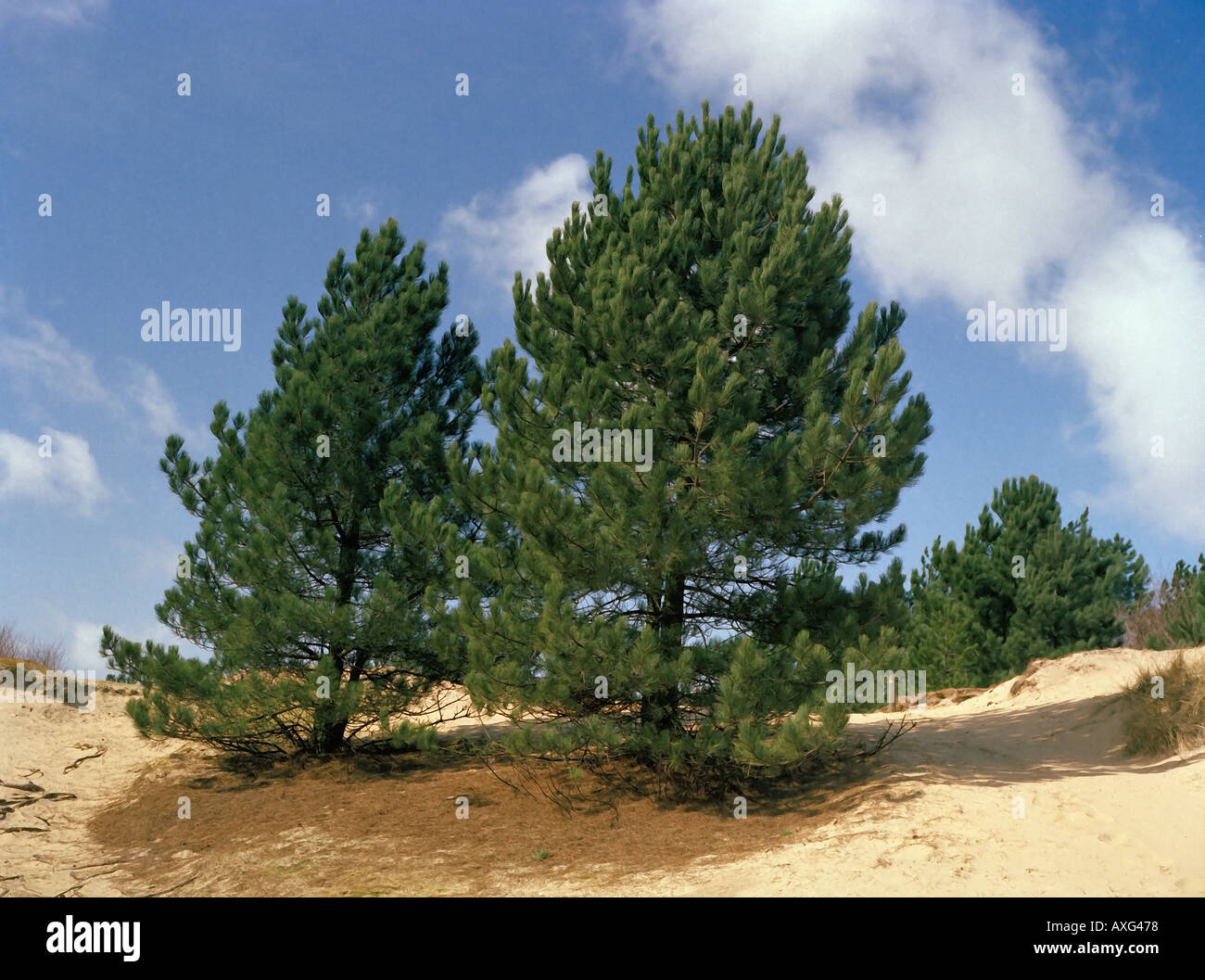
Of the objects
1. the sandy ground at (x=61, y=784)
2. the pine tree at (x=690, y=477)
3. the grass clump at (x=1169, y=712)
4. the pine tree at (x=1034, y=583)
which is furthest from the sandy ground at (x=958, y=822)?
the pine tree at (x=1034, y=583)

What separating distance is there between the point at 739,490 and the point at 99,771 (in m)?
12.6

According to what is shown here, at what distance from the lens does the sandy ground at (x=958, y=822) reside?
7469 mm

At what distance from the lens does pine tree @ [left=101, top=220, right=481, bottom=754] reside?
12297mm

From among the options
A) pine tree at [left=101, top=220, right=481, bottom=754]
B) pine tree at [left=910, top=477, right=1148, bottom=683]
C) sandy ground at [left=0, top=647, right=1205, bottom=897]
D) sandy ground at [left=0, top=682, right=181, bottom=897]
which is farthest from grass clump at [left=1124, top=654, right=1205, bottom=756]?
sandy ground at [left=0, top=682, right=181, bottom=897]

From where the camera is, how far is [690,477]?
33.4 feet

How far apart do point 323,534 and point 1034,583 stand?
55.4 feet

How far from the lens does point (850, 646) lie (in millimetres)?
9727

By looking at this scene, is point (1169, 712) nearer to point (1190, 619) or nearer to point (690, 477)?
point (1190, 619)

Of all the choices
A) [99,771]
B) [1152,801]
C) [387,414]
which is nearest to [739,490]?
[1152,801]

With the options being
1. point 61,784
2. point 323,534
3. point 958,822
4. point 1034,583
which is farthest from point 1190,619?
point 61,784

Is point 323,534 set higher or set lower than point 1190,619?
higher
